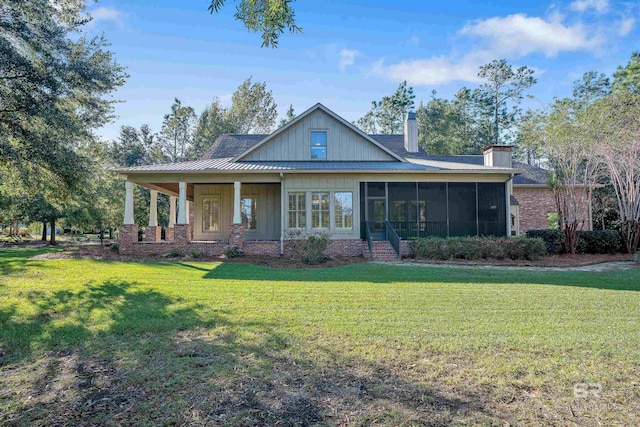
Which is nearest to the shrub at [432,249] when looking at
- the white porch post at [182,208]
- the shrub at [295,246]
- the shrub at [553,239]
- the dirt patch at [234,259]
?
the dirt patch at [234,259]

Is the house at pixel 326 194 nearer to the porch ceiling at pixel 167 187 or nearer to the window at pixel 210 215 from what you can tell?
the window at pixel 210 215

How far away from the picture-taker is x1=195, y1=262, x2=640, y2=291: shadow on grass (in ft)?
28.2

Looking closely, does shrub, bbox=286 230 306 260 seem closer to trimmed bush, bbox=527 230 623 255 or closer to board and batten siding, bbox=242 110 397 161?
board and batten siding, bbox=242 110 397 161

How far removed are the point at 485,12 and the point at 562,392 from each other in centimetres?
1126

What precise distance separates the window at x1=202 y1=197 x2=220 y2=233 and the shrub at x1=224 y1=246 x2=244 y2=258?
3.81m

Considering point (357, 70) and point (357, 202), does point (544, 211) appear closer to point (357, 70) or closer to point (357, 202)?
point (357, 202)

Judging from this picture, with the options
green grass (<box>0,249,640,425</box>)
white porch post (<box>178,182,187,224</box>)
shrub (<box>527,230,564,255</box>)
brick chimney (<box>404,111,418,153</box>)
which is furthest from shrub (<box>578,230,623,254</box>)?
white porch post (<box>178,182,187,224</box>)

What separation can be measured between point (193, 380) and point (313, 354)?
1.26 meters

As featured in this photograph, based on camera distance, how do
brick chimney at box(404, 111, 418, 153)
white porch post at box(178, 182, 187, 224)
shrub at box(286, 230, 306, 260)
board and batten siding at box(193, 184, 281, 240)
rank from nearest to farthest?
shrub at box(286, 230, 306, 260) → white porch post at box(178, 182, 187, 224) → board and batten siding at box(193, 184, 281, 240) → brick chimney at box(404, 111, 418, 153)

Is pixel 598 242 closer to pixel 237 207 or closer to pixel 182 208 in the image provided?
pixel 237 207

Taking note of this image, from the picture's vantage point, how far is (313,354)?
3.93 meters

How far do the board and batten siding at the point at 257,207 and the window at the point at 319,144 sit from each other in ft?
7.76

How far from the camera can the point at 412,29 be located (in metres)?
9.75

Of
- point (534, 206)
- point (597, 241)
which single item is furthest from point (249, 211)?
point (534, 206)
